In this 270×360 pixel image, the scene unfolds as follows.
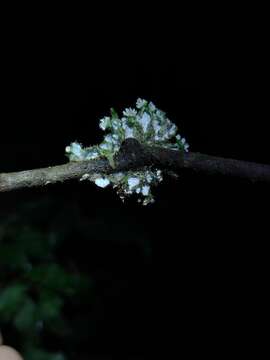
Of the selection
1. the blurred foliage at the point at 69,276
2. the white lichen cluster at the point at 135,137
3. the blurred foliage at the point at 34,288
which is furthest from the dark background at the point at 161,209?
the white lichen cluster at the point at 135,137

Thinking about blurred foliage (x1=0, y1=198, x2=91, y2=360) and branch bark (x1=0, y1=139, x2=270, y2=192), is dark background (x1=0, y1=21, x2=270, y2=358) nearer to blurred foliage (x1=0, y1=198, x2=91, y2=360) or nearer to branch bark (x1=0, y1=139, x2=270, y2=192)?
blurred foliage (x1=0, y1=198, x2=91, y2=360)

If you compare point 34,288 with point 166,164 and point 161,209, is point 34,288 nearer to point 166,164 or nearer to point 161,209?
point 161,209

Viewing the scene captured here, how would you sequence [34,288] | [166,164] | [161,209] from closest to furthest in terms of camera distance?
[166,164] → [34,288] → [161,209]

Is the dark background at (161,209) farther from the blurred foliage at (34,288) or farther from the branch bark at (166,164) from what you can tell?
the branch bark at (166,164)

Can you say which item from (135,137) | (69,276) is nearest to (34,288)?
(69,276)

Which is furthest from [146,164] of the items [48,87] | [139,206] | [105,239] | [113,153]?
[48,87]

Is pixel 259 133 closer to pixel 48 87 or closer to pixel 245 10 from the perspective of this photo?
pixel 245 10

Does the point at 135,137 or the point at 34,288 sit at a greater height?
the point at 135,137
